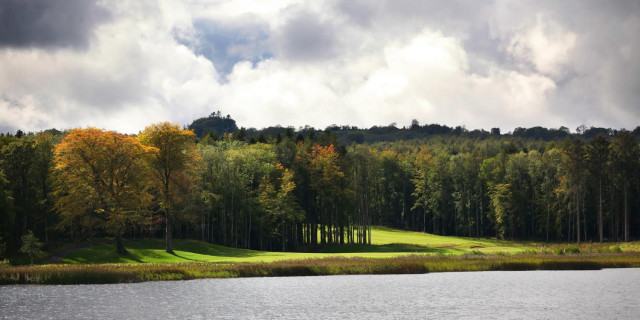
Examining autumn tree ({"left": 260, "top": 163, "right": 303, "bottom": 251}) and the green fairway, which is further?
autumn tree ({"left": 260, "top": 163, "right": 303, "bottom": 251})

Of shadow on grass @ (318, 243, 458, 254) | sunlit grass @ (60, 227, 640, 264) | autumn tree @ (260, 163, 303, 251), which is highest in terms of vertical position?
autumn tree @ (260, 163, 303, 251)

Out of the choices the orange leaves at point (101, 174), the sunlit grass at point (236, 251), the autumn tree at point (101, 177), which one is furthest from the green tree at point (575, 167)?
A: the orange leaves at point (101, 174)

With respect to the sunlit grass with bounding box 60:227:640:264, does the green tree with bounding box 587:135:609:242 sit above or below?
above

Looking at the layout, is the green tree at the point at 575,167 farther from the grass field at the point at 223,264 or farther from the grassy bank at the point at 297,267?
the grassy bank at the point at 297,267

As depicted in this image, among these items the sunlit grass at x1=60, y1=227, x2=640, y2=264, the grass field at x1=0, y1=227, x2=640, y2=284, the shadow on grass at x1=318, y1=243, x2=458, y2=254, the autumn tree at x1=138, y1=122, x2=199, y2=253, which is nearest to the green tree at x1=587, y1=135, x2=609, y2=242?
the sunlit grass at x1=60, y1=227, x2=640, y2=264

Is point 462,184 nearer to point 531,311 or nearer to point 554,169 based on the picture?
point 554,169

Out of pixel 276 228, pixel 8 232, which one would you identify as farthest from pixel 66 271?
pixel 276 228

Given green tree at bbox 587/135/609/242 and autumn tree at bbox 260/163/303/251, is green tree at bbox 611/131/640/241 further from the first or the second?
autumn tree at bbox 260/163/303/251

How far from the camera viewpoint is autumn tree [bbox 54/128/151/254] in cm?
6469

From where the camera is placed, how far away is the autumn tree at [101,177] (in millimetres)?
64688

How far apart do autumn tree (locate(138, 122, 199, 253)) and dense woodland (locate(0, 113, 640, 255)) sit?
14 cm

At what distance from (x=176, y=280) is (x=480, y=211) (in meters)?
96.9

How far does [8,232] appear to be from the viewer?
6631 cm

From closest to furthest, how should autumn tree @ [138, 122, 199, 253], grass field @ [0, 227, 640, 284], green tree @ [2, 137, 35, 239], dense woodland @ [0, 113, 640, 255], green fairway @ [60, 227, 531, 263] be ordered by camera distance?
grass field @ [0, 227, 640, 284]
green fairway @ [60, 227, 531, 263]
dense woodland @ [0, 113, 640, 255]
green tree @ [2, 137, 35, 239]
autumn tree @ [138, 122, 199, 253]
